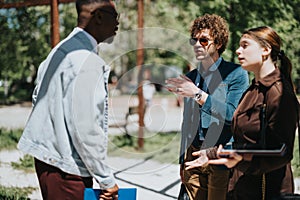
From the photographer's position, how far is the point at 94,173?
6.92 ft

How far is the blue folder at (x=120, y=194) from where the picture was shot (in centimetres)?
217

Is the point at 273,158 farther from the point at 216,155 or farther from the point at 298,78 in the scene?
the point at 298,78

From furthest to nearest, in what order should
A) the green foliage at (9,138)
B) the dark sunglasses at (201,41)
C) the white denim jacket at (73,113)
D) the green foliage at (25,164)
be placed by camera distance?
the green foliage at (9,138), the green foliage at (25,164), the dark sunglasses at (201,41), the white denim jacket at (73,113)

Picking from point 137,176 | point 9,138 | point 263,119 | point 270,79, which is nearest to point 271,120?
point 263,119

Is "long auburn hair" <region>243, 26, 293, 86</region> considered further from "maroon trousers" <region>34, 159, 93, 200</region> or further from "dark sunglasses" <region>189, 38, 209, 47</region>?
"maroon trousers" <region>34, 159, 93, 200</region>

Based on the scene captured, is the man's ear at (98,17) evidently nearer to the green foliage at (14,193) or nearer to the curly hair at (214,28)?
the curly hair at (214,28)

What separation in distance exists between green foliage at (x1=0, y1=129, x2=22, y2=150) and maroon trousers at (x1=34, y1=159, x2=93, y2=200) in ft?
21.9

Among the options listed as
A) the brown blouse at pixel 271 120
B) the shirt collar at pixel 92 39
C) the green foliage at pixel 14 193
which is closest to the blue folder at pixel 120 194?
the brown blouse at pixel 271 120

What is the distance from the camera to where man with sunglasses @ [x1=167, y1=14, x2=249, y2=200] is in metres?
2.67

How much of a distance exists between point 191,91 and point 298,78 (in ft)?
18.1


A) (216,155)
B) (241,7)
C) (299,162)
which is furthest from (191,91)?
(241,7)

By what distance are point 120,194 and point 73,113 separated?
52 centimetres

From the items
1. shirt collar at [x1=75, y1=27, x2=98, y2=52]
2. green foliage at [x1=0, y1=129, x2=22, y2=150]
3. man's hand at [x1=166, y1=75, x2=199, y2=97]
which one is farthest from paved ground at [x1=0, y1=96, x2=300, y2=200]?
shirt collar at [x1=75, y1=27, x2=98, y2=52]

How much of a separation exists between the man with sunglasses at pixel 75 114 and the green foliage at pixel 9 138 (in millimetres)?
6727
